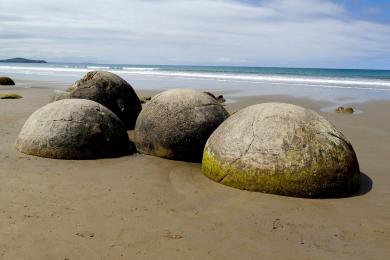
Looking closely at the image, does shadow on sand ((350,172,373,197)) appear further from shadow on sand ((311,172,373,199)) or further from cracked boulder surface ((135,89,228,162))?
cracked boulder surface ((135,89,228,162))

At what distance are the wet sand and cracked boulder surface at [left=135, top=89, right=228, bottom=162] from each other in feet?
0.87

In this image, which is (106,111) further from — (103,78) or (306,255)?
(306,255)

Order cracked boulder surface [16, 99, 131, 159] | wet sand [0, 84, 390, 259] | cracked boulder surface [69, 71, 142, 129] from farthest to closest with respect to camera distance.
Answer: cracked boulder surface [69, 71, 142, 129], cracked boulder surface [16, 99, 131, 159], wet sand [0, 84, 390, 259]

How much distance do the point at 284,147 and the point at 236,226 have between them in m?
1.21

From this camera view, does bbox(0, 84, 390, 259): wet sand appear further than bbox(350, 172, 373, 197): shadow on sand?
No

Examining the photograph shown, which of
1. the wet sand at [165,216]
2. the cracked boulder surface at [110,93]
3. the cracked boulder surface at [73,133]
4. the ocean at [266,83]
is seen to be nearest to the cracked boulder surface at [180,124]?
the wet sand at [165,216]

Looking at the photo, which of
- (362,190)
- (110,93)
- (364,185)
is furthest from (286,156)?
(110,93)

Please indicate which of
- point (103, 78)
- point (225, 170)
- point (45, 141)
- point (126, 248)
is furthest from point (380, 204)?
point (103, 78)

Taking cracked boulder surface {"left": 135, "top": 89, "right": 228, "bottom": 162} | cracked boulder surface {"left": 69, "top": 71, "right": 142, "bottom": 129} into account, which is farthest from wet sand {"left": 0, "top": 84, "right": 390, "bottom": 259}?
cracked boulder surface {"left": 69, "top": 71, "right": 142, "bottom": 129}

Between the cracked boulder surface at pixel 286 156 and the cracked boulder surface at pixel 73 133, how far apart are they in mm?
1920

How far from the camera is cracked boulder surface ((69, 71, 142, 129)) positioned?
8.69 metres

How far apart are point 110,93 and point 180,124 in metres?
2.89

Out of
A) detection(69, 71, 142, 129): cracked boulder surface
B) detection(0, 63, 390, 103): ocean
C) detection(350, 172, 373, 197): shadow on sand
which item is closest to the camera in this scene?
detection(350, 172, 373, 197): shadow on sand

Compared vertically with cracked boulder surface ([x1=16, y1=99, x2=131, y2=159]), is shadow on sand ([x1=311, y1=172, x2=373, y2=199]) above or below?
below
